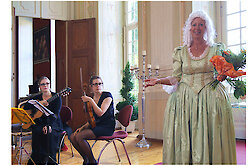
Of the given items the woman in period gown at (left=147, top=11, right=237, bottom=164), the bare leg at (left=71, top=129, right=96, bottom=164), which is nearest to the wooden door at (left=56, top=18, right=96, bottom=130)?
the bare leg at (left=71, top=129, right=96, bottom=164)

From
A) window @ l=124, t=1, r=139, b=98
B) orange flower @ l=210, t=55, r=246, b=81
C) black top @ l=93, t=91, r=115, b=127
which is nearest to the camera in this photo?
orange flower @ l=210, t=55, r=246, b=81

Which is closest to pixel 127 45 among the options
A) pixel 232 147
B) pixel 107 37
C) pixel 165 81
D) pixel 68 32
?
pixel 107 37

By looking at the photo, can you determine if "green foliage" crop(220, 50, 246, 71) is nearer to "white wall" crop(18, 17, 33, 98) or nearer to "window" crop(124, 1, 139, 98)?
"window" crop(124, 1, 139, 98)

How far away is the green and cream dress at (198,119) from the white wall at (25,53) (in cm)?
771

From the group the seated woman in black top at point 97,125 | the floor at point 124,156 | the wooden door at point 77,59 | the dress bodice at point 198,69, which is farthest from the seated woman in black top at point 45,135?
the wooden door at point 77,59

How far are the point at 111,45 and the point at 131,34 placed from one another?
0.68 meters

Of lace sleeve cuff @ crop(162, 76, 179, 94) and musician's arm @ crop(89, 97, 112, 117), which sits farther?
musician's arm @ crop(89, 97, 112, 117)

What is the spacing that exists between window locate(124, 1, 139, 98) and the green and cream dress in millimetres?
4591

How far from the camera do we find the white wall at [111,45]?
686cm

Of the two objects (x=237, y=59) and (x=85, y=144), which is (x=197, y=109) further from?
(x=85, y=144)

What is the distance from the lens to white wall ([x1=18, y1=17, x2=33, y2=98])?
30.3 feet

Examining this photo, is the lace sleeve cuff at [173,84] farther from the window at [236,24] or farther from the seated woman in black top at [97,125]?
the window at [236,24]

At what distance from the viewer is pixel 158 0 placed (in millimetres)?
5281

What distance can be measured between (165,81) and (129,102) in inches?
145
